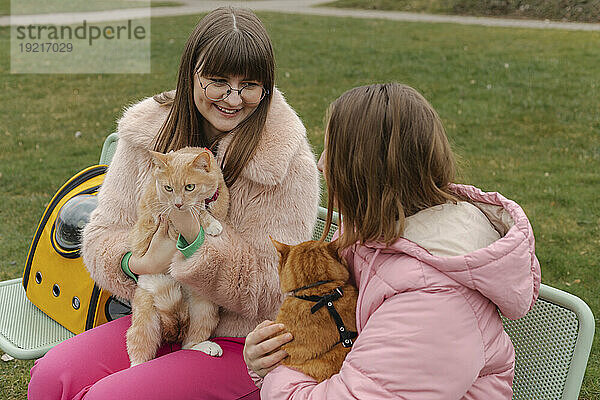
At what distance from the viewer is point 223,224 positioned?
2.47 m

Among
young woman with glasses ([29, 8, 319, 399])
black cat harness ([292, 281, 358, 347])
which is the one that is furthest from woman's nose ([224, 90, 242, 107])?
black cat harness ([292, 281, 358, 347])

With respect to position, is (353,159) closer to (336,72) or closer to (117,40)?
(336,72)

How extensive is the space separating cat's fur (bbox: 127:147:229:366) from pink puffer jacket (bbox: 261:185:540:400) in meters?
0.64

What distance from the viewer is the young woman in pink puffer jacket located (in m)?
1.71

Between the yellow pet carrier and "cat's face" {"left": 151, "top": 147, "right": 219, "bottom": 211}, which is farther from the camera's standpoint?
the yellow pet carrier

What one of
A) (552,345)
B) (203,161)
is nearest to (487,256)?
(552,345)

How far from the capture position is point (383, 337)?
5.66 feet

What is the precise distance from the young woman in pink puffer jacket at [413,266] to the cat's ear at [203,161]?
0.47 m

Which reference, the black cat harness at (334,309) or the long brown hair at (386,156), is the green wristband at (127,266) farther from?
the long brown hair at (386,156)

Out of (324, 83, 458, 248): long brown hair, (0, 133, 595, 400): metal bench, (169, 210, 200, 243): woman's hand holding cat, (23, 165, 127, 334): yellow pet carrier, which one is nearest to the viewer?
(324, 83, 458, 248): long brown hair

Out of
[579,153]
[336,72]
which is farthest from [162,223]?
[336,72]

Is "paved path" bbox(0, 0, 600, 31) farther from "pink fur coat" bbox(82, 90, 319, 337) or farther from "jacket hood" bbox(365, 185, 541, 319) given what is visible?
"jacket hood" bbox(365, 185, 541, 319)

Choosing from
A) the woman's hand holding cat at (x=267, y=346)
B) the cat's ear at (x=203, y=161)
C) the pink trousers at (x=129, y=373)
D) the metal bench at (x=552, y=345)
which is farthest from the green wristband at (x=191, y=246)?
the metal bench at (x=552, y=345)

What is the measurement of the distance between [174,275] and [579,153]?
5.33 metres
